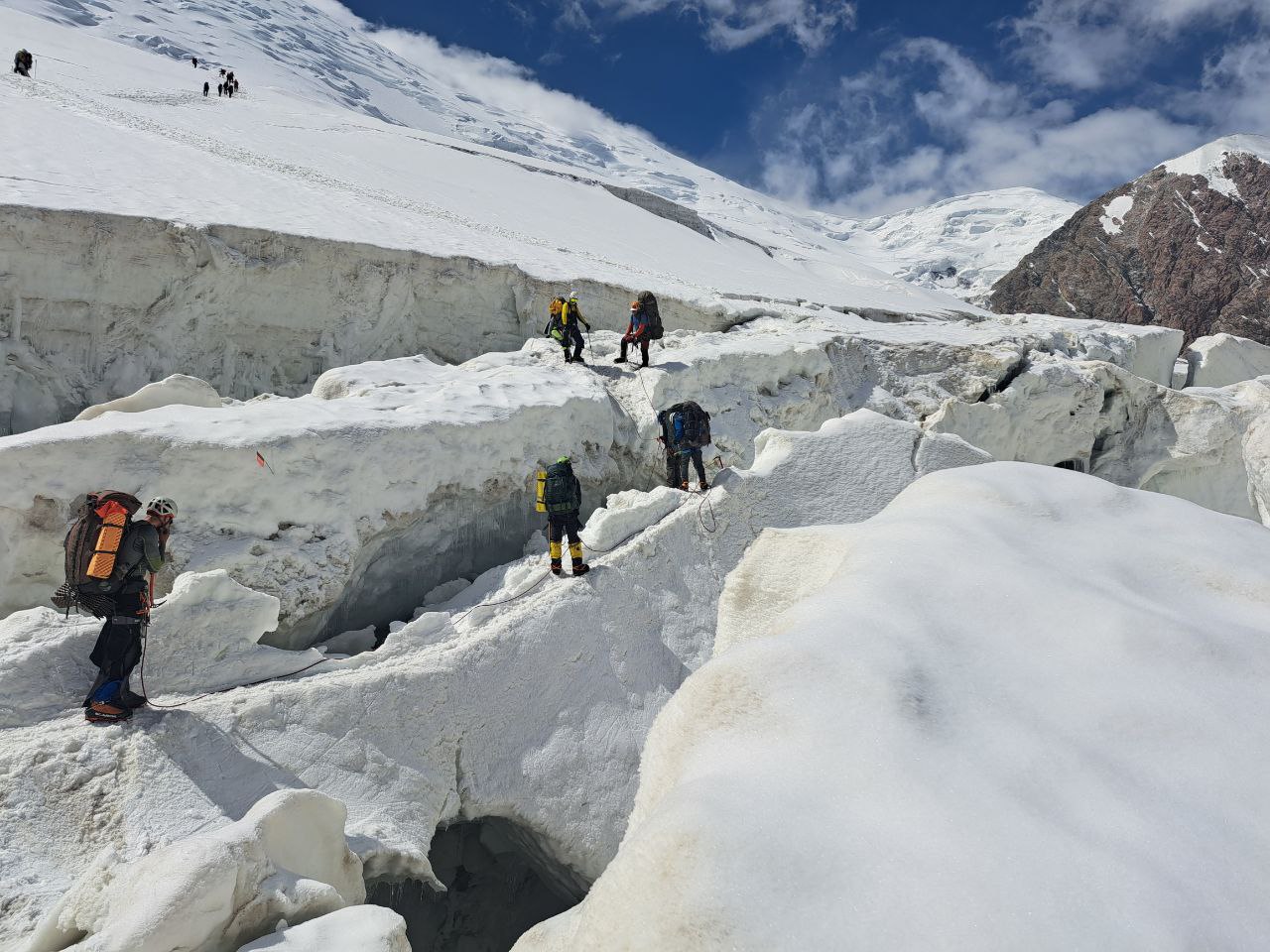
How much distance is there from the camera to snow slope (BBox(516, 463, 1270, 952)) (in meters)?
2.00

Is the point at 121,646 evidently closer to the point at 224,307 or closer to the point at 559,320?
the point at 559,320

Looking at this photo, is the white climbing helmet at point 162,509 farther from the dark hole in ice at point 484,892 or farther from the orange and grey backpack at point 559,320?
the orange and grey backpack at point 559,320

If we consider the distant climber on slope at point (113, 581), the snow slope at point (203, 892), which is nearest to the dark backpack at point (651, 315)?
the distant climber on slope at point (113, 581)

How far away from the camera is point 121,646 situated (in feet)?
14.6

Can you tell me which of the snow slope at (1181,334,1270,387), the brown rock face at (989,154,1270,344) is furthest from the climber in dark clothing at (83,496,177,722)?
the brown rock face at (989,154,1270,344)

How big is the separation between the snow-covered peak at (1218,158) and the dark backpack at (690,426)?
66.5m

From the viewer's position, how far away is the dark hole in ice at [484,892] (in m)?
5.31

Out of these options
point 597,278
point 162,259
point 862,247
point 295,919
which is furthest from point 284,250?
A: point 862,247

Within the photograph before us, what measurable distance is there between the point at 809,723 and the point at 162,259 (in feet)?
35.8

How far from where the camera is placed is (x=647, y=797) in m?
2.99

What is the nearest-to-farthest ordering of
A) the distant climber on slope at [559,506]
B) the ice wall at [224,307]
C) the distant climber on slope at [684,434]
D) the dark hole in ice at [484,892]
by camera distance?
the dark hole in ice at [484,892] < the distant climber on slope at [559,506] < the distant climber on slope at [684,434] < the ice wall at [224,307]

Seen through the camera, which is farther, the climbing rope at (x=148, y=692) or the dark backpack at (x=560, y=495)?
the dark backpack at (x=560, y=495)

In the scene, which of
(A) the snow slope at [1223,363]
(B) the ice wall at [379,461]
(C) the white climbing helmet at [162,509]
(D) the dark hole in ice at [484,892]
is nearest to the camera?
(C) the white climbing helmet at [162,509]

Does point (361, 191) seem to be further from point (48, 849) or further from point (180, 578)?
point (48, 849)
